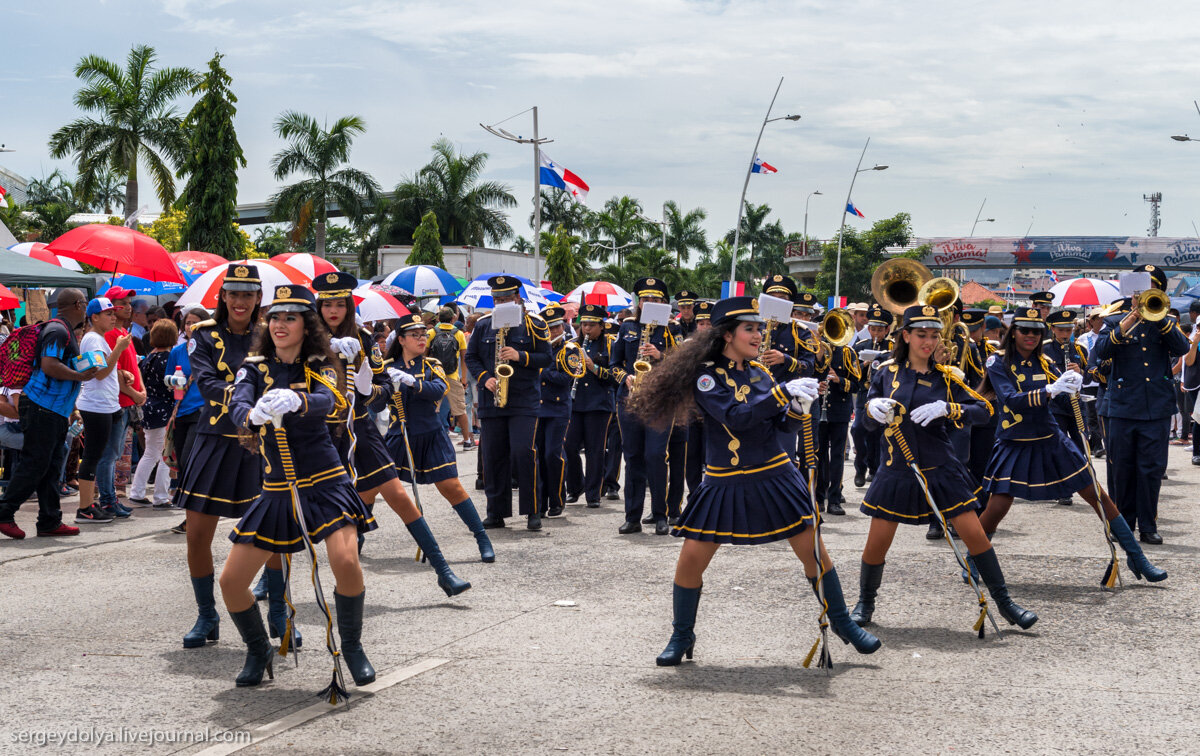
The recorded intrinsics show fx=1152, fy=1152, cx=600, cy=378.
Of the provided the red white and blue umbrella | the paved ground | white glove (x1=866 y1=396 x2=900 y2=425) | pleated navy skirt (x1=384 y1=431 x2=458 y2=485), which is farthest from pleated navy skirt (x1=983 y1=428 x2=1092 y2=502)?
the red white and blue umbrella

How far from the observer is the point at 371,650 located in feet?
19.9

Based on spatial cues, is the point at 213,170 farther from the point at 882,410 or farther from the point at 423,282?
the point at 882,410

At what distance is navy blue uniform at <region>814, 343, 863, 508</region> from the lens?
11.3 meters

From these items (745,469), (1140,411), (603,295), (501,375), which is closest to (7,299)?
(501,375)

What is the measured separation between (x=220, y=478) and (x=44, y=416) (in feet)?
14.3

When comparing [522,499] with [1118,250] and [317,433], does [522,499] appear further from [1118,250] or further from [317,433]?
[1118,250]

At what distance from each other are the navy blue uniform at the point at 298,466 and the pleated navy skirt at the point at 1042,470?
460 cm

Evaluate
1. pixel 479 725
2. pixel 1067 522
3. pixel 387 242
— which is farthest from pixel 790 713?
pixel 387 242

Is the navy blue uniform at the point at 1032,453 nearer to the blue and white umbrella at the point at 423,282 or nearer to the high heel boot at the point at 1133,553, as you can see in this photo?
the high heel boot at the point at 1133,553

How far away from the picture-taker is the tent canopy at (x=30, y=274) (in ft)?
40.2

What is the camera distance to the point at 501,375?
988 cm

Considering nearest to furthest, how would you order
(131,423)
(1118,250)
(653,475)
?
1. (653,475)
2. (131,423)
3. (1118,250)

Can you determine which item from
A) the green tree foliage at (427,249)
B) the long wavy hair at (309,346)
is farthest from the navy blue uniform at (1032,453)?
the green tree foliage at (427,249)

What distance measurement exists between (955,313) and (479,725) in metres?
5.25
